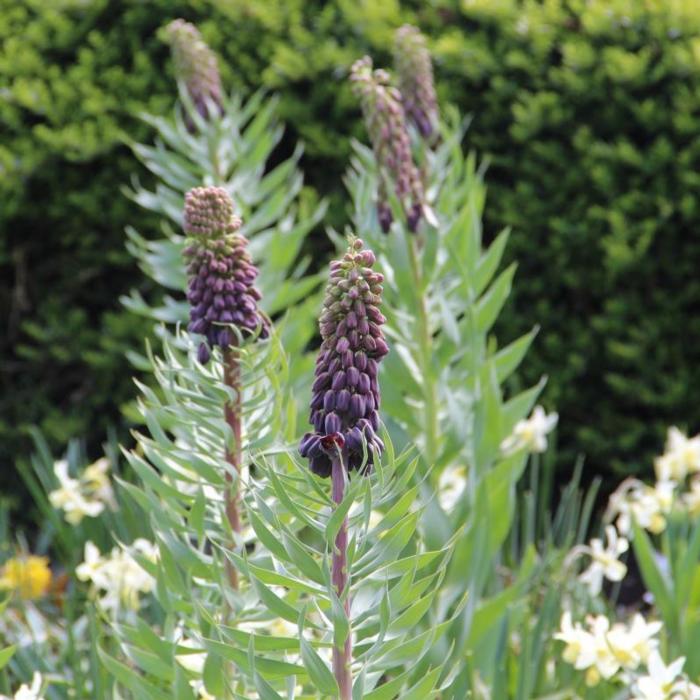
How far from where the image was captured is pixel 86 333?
13.5ft

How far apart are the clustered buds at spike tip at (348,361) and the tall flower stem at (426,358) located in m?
0.99

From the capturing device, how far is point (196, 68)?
2.69 metres

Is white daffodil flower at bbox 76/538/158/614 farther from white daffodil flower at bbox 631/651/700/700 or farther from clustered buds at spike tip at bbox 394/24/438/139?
clustered buds at spike tip at bbox 394/24/438/139

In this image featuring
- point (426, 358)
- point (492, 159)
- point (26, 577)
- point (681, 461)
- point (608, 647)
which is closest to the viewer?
point (608, 647)

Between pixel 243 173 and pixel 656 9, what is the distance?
1.58m

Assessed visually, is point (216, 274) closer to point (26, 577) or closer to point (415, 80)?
point (415, 80)

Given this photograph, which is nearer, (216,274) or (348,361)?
(348,361)

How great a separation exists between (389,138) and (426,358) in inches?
17.4

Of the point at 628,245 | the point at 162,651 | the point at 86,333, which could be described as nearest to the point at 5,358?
the point at 86,333

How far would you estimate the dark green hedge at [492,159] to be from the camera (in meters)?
3.56

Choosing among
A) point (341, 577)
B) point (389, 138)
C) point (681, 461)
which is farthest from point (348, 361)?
point (681, 461)

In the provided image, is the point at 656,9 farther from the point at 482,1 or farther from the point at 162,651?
the point at 162,651

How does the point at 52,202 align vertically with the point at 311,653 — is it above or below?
below

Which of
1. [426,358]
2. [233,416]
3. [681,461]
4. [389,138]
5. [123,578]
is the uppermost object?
[389,138]
